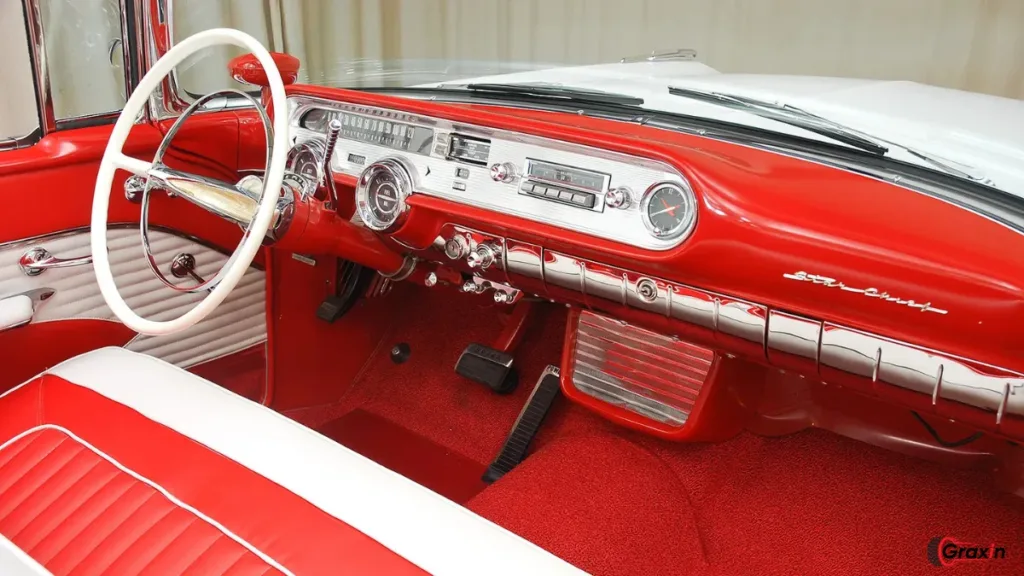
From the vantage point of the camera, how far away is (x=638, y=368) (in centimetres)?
177

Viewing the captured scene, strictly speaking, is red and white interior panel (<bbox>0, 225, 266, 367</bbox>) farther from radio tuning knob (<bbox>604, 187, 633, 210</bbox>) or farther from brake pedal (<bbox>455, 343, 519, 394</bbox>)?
radio tuning knob (<bbox>604, 187, 633, 210</bbox>)

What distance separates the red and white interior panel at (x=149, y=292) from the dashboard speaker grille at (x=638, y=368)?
3.52 feet

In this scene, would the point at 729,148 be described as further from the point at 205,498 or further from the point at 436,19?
the point at 436,19

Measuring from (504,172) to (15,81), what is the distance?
1.31 meters

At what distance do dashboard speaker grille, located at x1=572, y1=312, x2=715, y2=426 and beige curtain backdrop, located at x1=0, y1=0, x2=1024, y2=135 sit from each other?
0.84 meters

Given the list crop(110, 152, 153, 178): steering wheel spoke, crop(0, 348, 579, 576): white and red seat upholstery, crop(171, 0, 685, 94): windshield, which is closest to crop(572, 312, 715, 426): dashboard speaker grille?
crop(0, 348, 579, 576): white and red seat upholstery

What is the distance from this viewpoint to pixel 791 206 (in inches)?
44.1

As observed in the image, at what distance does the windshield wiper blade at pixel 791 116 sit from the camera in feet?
4.27

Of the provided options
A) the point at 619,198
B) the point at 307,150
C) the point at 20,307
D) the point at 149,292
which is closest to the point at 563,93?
the point at 619,198

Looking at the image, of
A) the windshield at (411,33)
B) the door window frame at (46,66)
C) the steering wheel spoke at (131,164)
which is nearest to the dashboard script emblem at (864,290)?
the steering wheel spoke at (131,164)

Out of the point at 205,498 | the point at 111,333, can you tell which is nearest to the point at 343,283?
the point at 111,333

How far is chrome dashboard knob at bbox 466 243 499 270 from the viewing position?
159cm

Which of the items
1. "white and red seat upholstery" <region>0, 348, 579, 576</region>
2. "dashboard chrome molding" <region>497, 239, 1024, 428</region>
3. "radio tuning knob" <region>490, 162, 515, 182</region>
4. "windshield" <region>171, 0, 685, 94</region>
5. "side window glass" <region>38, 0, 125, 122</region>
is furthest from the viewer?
"windshield" <region>171, 0, 685, 94</region>

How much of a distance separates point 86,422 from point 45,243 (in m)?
0.77
